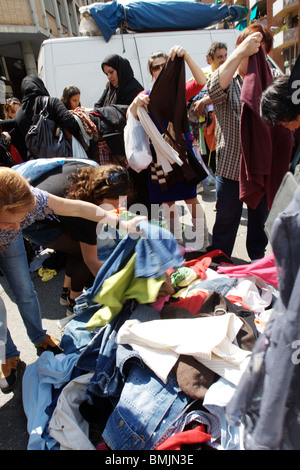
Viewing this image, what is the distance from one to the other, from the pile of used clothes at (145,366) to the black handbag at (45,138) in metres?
1.74

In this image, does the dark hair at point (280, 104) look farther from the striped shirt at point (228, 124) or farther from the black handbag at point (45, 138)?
the black handbag at point (45, 138)

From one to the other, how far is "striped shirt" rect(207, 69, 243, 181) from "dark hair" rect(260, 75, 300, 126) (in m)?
0.64

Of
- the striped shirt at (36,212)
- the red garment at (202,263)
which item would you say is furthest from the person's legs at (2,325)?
the red garment at (202,263)

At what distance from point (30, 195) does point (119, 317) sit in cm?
75

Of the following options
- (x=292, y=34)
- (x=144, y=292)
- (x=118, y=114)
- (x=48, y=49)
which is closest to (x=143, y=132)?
(x=118, y=114)

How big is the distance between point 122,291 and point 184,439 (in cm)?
69

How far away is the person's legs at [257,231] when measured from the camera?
8.59 ft

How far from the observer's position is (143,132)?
2676mm

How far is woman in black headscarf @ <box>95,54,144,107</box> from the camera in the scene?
326cm

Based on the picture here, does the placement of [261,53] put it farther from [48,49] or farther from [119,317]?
[48,49]

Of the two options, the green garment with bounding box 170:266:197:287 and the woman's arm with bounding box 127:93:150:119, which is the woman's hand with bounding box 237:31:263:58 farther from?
the green garment with bounding box 170:266:197:287

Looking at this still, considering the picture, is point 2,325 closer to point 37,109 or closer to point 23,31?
point 37,109

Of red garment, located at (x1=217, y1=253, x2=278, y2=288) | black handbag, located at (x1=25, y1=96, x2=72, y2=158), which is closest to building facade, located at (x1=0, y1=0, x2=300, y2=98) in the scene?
black handbag, located at (x1=25, y1=96, x2=72, y2=158)

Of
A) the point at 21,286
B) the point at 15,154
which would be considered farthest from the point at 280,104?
the point at 15,154
